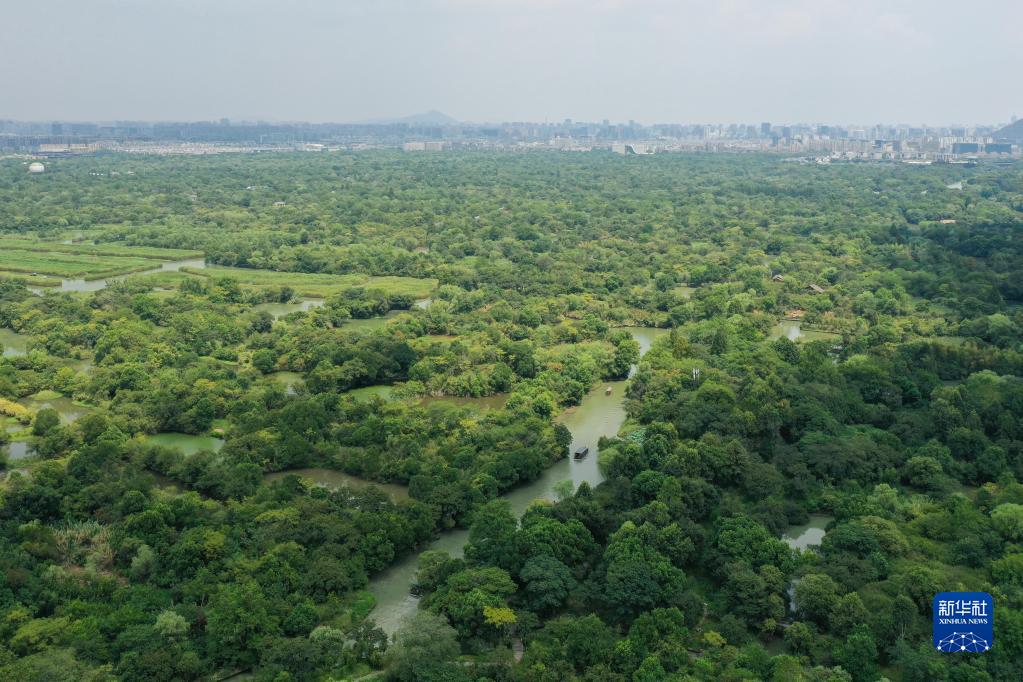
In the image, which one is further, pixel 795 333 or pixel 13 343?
pixel 795 333

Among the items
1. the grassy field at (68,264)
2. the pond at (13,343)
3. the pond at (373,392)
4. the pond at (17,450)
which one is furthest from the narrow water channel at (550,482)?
the grassy field at (68,264)

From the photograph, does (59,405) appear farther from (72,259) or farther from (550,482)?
(72,259)

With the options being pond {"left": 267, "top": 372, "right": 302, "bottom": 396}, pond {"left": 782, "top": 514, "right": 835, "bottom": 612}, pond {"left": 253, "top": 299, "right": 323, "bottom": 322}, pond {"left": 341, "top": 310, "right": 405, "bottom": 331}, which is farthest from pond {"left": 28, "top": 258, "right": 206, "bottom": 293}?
pond {"left": 782, "top": 514, "right": 835, "bottom": 612}

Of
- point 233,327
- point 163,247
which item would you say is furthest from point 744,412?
point 163,247

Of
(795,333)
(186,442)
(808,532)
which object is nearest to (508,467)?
(808,532)

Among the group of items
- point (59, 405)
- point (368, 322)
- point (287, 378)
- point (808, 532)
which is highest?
point (368, 322)

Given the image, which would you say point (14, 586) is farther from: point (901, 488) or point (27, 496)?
point (901, 488)

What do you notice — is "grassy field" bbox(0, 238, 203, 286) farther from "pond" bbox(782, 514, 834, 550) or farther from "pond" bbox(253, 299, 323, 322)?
"pond" bbox(782, 514, 834, 550)
